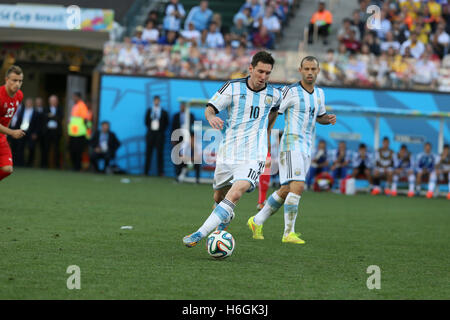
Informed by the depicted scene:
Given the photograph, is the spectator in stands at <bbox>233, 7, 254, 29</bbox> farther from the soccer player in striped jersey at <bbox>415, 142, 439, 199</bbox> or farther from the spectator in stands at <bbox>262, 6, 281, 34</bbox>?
the soccer player in striped jersey at <bbox>415, 142, 439, 199</bbox>

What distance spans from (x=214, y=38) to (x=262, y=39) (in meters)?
1.50

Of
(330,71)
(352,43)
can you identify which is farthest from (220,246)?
(352,43)

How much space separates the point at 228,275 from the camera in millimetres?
6656

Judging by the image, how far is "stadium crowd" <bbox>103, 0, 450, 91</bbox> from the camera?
2355 cm

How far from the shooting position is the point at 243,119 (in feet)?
27.2

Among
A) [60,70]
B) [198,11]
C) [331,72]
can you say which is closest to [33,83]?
[60,70]

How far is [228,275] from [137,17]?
20307 millimetres

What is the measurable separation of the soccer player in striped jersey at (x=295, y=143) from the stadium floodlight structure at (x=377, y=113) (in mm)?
12646

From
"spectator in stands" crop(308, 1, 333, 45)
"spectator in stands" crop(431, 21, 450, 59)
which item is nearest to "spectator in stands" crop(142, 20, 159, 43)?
"spectator in stands" crop(308, 1, 333, 45)

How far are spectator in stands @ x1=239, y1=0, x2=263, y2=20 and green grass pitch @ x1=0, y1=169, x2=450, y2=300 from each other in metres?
11.6

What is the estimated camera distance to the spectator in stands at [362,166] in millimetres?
22156

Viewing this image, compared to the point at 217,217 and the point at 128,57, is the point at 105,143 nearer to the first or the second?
the point at 128,57

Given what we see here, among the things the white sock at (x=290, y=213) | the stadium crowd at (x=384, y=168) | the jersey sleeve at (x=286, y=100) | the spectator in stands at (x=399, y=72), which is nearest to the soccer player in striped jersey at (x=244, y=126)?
the jersey sleeve at (x=286, y=100)
